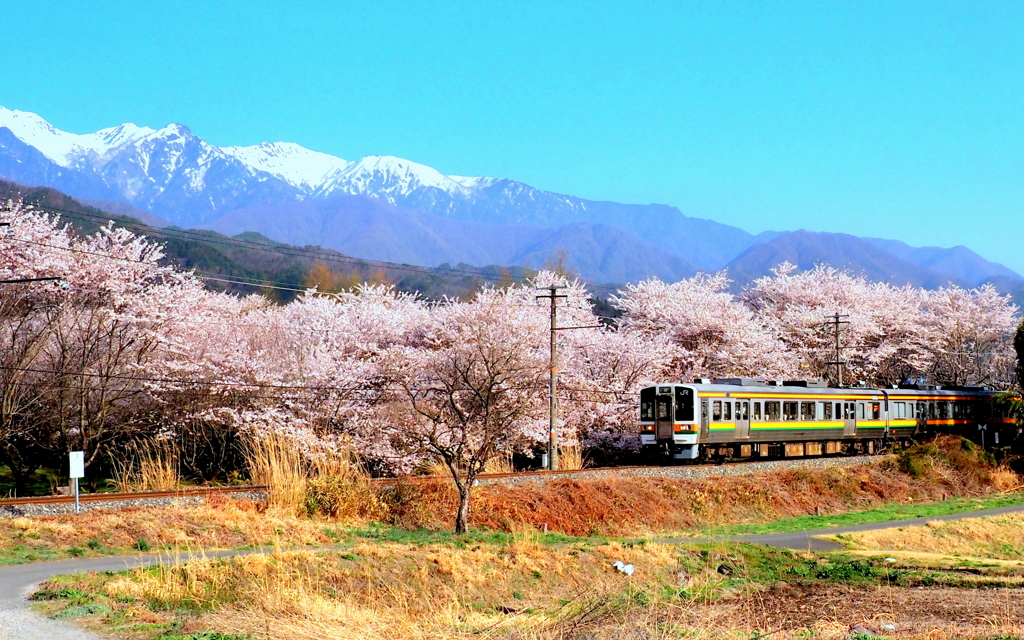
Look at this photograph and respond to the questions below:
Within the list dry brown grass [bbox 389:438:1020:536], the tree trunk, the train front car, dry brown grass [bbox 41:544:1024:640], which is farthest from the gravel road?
the train front car

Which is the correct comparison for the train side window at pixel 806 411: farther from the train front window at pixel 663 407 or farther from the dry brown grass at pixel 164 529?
the dry brown grass at pixel 164 529

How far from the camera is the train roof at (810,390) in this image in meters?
31.0

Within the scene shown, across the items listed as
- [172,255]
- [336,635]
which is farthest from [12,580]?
[172,255]

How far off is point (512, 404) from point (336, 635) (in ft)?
73.4

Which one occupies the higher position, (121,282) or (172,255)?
(172,255)

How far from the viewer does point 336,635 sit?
9.66 meters

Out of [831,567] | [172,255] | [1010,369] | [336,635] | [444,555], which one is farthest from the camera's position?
[172,255]

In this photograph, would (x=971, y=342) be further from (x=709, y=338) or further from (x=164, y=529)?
(x=164, y=529)

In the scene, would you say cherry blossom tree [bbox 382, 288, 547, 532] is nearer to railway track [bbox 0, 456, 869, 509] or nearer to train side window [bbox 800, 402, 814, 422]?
railway track [bbox 0, 456, 869, 509]

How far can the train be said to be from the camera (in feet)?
102

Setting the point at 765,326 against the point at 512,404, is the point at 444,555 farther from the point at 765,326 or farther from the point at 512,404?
the point at 765,326

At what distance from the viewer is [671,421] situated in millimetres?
30984

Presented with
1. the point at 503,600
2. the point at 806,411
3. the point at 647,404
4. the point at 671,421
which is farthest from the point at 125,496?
the point at 806,411

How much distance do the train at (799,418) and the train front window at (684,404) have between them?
0.10ft
